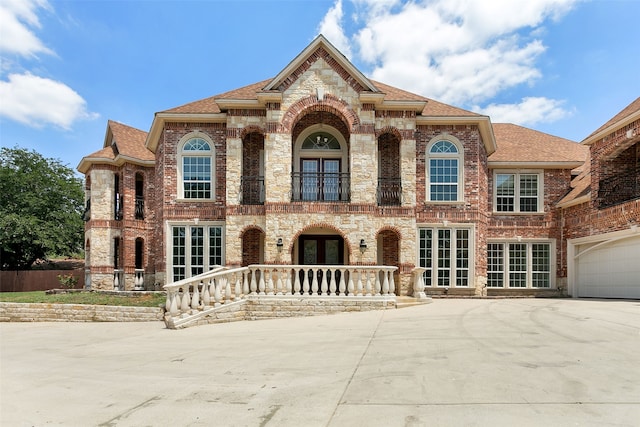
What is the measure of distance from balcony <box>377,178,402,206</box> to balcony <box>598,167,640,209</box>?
797 centimetres

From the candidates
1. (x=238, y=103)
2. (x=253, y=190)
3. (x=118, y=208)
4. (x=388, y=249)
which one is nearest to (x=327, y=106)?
(x=238, y=103)

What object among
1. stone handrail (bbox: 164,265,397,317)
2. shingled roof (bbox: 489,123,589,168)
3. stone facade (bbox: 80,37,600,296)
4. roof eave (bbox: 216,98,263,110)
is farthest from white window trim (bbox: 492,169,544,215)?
roof eave (bbox: 216,98,263,110)

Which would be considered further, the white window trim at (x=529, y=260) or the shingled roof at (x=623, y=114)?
the white window trim at (x=529, y=260)

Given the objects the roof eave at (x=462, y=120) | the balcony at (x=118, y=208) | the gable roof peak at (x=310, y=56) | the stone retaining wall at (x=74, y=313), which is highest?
the gable roof peak at (x=310, y=56)

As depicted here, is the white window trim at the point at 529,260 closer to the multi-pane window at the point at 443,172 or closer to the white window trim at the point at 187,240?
the multi-pane window at the point at 443,172

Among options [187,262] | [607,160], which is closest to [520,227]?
[607,160]

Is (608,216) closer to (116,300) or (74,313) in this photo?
(116,300)

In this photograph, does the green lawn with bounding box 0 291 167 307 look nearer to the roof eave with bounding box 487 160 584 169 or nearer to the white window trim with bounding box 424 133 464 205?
the white window trim with bounding box 424 133 464 205

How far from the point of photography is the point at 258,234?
18.1 m

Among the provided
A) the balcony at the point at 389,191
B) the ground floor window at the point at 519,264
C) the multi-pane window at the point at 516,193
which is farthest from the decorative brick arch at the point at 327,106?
the ground floor window at the point at 519,264

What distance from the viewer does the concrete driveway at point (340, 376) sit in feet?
15.5

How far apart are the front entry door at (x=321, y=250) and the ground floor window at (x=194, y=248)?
3394 millimetres

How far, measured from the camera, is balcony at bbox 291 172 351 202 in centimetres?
1778

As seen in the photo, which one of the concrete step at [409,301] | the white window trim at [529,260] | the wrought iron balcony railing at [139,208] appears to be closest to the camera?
the concrete step at [409,301]
